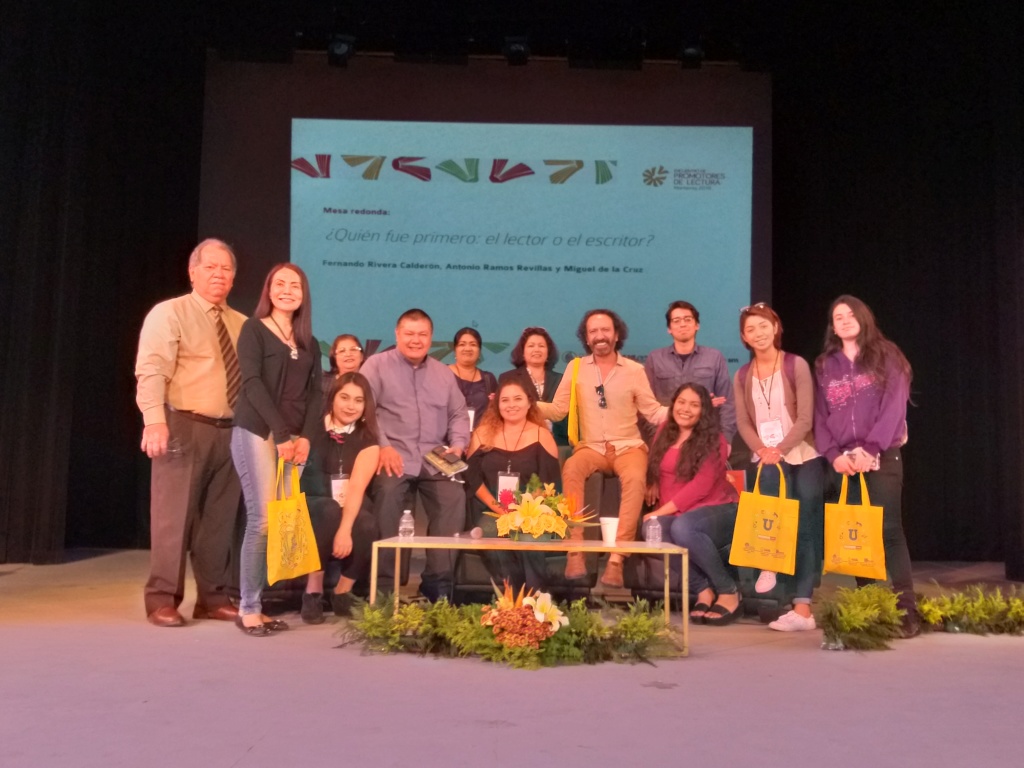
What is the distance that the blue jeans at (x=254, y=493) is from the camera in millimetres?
3516

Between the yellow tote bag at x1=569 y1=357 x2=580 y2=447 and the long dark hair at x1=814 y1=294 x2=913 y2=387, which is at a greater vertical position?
the long dark hair at x1=814 y1=294 x2=913 y2=387

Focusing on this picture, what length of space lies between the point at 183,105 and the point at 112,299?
1.41 meters

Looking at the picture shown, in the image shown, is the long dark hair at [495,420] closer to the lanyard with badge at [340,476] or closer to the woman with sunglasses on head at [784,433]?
the lanyard with badge at [340,476]

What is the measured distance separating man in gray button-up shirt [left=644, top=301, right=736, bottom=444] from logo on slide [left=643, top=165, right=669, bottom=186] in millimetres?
1491

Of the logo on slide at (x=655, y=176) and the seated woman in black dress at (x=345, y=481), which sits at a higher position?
the logo on slide at (x=655, y=176)

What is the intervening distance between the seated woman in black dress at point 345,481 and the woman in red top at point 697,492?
1238mm

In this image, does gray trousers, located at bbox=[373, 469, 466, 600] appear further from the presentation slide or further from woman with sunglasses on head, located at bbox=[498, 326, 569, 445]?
the presentation slide

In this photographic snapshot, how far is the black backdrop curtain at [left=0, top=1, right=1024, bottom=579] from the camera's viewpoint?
6.32m

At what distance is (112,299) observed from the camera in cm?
643

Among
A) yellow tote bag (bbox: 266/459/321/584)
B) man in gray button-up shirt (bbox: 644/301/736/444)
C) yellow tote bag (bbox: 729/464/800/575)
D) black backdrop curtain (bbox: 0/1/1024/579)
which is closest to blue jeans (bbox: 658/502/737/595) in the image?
yellow tote bag (bbox: 729/464/800/575)

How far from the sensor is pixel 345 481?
4203 mm

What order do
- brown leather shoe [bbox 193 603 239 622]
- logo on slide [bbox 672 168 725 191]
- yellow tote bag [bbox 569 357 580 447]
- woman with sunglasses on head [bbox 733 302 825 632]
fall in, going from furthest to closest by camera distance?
logo on slide [bbox 672 168 725 191]
yellow tote bag [bbox 569 357 580 447]
woman with sunglasses on head [bbox 733 302 825 632]
brown leather shoe [bbox 193 603 239 622]

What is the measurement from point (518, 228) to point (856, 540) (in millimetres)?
3502

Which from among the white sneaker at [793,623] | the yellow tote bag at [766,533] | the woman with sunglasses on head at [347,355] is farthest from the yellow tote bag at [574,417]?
the white sneaker at [793,623]
